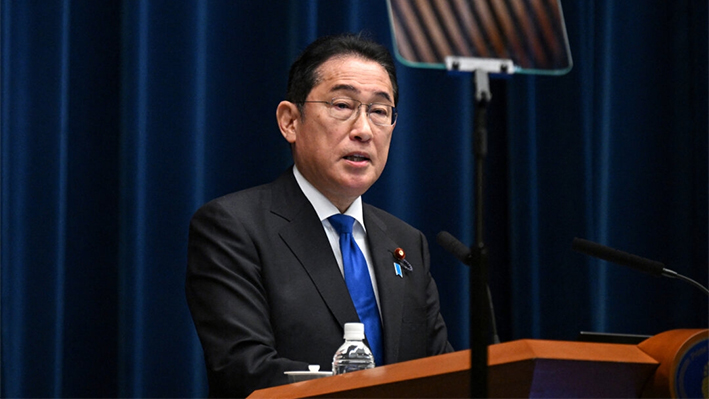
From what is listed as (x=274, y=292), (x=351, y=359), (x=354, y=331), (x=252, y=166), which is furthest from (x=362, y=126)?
(x=354, y=331)

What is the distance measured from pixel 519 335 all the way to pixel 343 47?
3.84 feet

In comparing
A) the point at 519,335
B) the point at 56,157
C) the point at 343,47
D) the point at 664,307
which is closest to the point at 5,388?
the point at 56,157

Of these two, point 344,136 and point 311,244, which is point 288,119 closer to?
point 344,136

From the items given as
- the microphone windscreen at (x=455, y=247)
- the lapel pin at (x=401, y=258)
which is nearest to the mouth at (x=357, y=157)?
the lapel pin at (x=401, y=258)

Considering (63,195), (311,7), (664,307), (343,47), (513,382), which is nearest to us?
(513,382)

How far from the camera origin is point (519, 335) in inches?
108

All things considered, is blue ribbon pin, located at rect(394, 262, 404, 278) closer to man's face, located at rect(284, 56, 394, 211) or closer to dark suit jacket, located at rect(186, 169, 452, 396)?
dark suit jacket, located at rect(186, 169, 452, 396)

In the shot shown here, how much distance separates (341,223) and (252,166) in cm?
61

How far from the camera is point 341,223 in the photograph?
2.10 m

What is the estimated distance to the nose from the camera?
2.08 m

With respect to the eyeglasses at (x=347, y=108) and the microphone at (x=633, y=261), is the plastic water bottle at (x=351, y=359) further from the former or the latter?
the eyeglasses at (x=347, y=108)

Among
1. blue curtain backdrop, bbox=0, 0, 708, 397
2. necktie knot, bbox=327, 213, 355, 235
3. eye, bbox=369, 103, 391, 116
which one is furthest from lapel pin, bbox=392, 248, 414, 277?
blue curtain backdrop, bbox=0, 0, 708, 397

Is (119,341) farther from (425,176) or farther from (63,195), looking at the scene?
(425,176)

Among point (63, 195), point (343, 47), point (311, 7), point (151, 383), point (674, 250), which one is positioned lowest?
point (151, 383)
